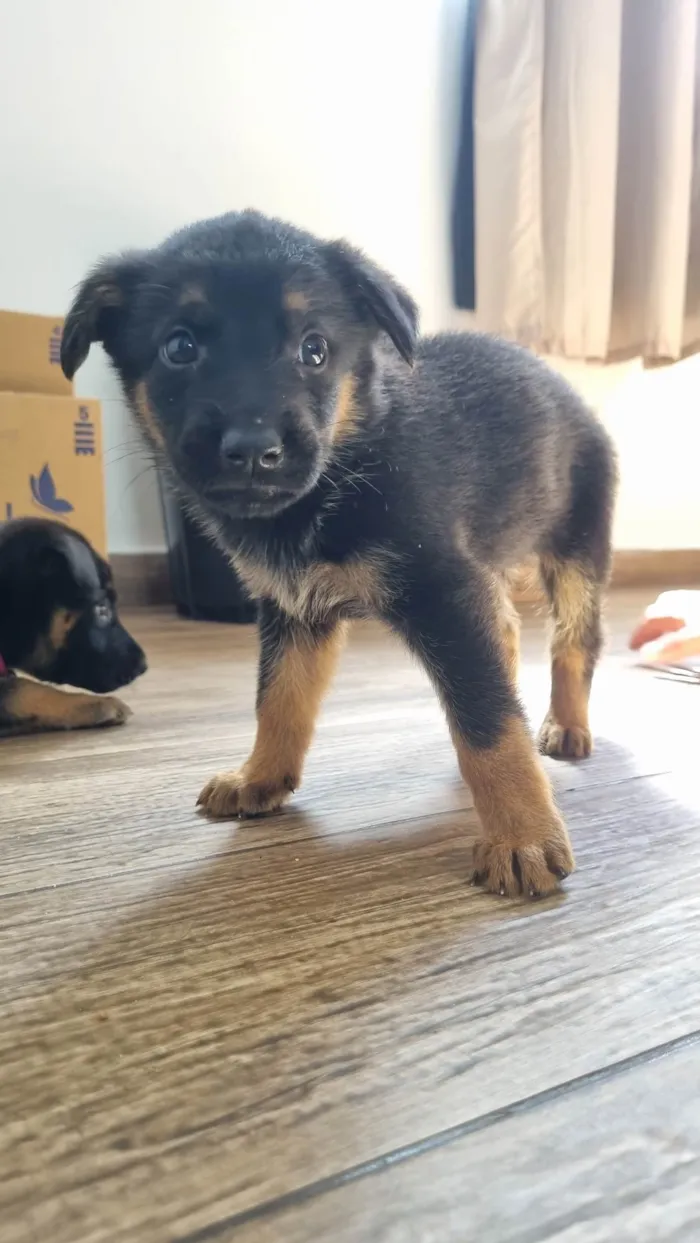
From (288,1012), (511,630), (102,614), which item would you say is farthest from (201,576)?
(288,1012)

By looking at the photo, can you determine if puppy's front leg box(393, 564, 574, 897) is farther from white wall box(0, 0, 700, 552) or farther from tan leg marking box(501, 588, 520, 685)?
→ white wall box(0, 0, 700, 552)

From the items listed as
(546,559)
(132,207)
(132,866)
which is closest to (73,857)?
(132,866)

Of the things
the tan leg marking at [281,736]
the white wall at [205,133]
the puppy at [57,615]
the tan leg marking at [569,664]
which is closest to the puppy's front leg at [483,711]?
the tan leg marking at [281,736]

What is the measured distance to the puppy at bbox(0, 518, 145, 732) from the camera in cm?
232

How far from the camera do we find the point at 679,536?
5098 millimetres

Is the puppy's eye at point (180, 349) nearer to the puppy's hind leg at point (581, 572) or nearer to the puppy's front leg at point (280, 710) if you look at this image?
the puppy's front leg at point (280, 710)

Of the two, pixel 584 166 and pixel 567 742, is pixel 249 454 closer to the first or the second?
pixel 567 742

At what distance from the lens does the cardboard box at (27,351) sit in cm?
308

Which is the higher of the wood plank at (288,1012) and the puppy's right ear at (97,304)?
the puppy's right ear at (97,304)

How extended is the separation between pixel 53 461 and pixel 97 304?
5.98 ft

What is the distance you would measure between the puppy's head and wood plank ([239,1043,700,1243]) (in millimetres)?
743

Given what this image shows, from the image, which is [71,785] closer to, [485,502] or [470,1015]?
[485,502]

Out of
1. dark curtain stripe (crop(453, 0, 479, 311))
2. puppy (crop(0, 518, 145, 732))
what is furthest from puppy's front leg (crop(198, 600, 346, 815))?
dark curtain stripe (crop(453, 0, 479, 311))

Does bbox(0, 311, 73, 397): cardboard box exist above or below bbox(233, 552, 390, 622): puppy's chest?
above
